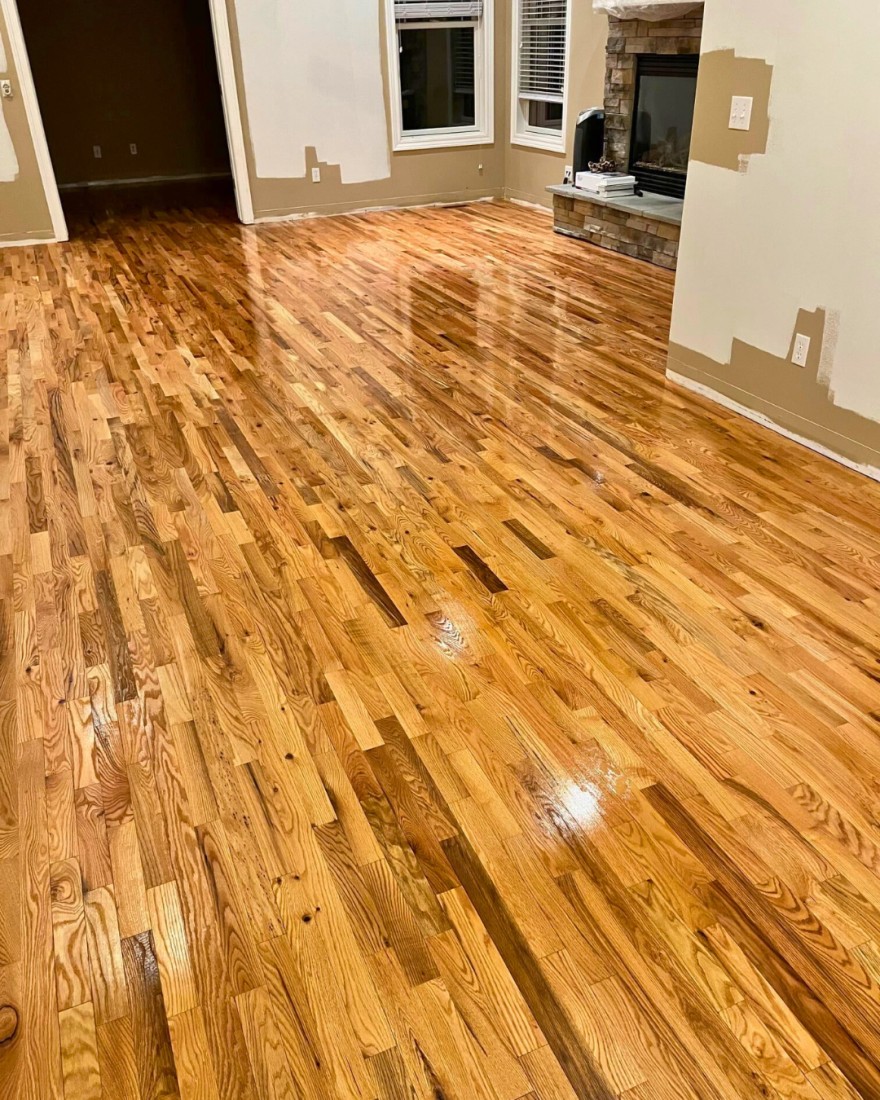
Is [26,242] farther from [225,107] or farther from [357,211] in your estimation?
[357,211]

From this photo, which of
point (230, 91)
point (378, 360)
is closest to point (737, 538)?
point (378, 360)

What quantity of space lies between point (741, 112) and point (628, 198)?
3049mm

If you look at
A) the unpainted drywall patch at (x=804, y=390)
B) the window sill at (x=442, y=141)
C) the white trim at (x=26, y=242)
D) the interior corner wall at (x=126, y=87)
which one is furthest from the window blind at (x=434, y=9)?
the unpainted drywall patch at (x=804, y=390)

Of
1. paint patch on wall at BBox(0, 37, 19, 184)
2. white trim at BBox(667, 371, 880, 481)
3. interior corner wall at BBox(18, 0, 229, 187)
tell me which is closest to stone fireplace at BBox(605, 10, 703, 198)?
white trim at BBox(667, 371, 880, 481)

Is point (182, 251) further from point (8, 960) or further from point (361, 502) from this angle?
point (8, 960)

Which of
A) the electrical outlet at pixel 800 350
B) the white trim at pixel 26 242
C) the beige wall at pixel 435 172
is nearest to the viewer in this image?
the electrical outlet at pixel 800 350

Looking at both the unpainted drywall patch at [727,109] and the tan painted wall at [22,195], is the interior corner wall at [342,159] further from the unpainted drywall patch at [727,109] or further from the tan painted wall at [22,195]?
the unpainted drywall patch at [727,109]

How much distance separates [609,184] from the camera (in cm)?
626

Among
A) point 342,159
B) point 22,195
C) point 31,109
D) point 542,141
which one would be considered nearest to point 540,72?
point 542,141

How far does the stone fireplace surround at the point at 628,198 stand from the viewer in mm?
5656

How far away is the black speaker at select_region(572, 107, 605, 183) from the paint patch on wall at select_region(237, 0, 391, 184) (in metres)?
1.93

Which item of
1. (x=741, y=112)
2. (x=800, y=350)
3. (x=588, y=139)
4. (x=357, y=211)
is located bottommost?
(x=357, y=211)

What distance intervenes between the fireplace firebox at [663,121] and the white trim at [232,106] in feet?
10.4

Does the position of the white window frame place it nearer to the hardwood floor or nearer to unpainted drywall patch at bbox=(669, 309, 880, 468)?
the hardwood floor
